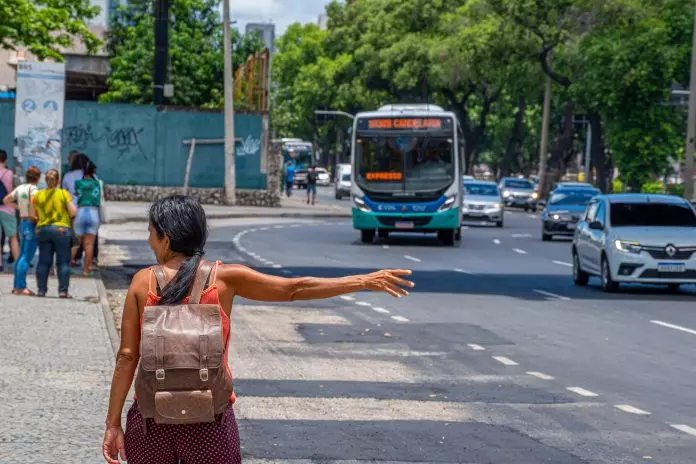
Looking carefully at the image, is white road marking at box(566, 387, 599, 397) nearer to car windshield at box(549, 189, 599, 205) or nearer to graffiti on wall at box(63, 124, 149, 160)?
car windshield at box(549, 189, 599, 205)

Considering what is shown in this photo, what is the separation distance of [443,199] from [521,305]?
16.0 meters

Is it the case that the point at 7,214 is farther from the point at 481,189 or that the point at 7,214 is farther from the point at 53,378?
the point at 481,189

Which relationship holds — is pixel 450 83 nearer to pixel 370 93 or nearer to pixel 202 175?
pixel 370 93

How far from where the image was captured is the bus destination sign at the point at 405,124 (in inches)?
1444

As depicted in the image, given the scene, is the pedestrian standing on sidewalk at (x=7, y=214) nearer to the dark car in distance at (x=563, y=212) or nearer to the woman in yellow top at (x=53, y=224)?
the woman in yellow top at (x=53, y=224)

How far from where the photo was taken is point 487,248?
35531mm

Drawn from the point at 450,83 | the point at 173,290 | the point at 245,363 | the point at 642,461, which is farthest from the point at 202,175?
the point at 173,290

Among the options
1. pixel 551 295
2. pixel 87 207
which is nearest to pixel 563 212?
Answer: pixel 551 295

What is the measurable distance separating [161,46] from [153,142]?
3.36 metres

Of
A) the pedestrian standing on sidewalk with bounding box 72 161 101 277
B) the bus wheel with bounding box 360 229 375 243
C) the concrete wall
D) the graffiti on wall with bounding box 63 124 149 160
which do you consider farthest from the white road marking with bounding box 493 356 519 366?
the graffiti on wall with bounding box 63 124 149 160

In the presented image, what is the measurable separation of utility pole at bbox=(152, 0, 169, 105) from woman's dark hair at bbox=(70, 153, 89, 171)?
97.7ft

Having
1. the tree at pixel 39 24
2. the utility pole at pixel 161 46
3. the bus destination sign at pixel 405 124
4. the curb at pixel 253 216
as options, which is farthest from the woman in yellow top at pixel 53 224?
the utility pole at pixel 161 46

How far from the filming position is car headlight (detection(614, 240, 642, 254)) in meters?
22.3

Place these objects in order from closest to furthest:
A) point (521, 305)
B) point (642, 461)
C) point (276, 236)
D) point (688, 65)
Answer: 1. point (642, 461)
2. point (521, 305)
3. point (276, 236)
4. point (688, 65)
